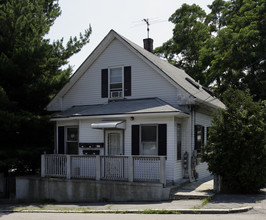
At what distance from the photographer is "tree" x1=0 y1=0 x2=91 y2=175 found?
50.4 feet

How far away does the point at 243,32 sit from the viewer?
2386 cm

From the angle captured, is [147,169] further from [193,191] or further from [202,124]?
[202,124]

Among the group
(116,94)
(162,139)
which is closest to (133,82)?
(116,94)

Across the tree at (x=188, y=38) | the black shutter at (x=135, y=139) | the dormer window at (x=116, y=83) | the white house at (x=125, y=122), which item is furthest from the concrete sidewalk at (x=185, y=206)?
the tree at (x=188, y=38)

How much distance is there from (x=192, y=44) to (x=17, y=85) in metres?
22.7

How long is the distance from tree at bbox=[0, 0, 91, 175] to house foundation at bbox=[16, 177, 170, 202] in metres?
1.50

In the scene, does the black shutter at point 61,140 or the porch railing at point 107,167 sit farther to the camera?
the black shutter at point 61,140

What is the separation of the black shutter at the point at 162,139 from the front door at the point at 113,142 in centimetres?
202

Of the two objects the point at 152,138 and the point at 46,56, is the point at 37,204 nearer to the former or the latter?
the point at 152,138

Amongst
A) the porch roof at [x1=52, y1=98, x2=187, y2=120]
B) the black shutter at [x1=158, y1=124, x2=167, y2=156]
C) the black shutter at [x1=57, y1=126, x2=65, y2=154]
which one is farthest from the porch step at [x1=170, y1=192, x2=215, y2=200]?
the black shutter at [x1=57, y1=126, x2=65, y2=154]

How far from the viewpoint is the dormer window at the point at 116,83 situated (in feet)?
55.2

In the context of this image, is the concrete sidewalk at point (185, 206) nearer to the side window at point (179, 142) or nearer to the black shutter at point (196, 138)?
the side window at point (179, 142)

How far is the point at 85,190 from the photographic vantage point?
13664mm

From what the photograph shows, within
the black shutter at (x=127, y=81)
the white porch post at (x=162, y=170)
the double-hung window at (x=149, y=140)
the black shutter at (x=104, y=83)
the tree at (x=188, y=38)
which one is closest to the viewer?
the white porch post at (x=162, y=170)
